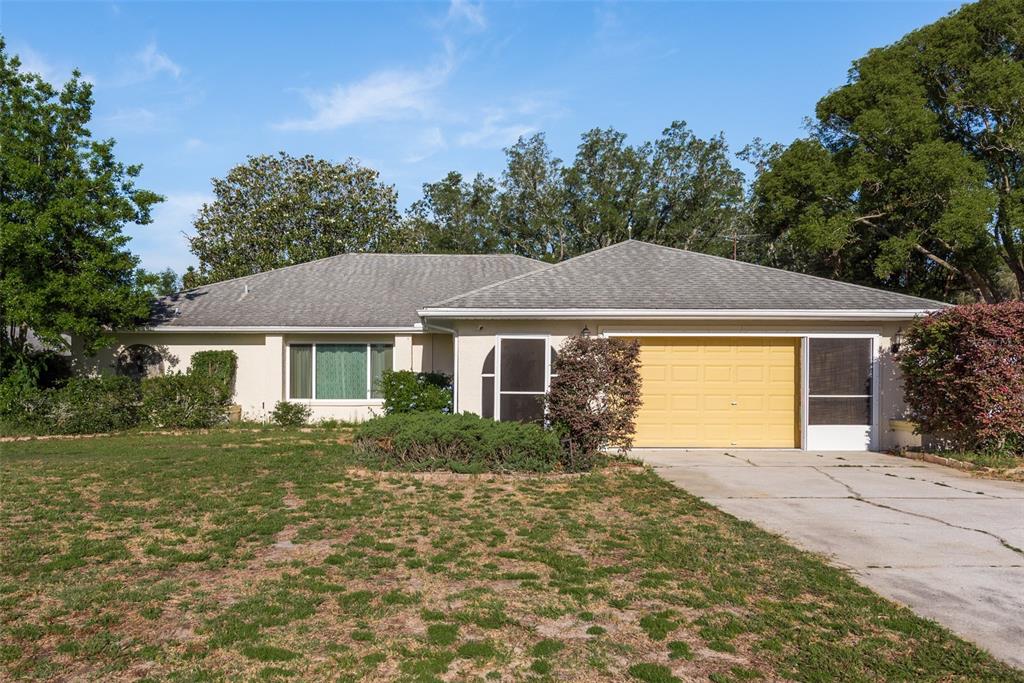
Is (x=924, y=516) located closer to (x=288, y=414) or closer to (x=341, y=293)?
(x=288, y=414)

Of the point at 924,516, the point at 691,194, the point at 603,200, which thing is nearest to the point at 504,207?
the point at 603,200

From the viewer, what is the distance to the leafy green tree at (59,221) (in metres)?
13.4

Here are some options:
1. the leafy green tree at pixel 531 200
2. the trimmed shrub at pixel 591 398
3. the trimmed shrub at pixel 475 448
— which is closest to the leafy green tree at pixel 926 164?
the leafy green tree at pixel 531 200

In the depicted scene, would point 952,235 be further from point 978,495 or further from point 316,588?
point 316,588

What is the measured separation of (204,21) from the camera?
11.4 meters

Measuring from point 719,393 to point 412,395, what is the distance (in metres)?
6.18

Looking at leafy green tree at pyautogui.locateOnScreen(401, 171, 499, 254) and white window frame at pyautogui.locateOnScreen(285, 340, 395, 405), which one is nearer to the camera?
white window frame at pyautogui.locateOnScreen(285, 340, 395, 405)

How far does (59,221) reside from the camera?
545 inches

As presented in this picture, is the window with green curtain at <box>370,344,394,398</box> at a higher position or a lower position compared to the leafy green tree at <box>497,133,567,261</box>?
lower

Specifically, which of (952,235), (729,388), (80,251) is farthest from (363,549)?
(952,235)

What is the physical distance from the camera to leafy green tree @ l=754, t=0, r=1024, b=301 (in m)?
20.3

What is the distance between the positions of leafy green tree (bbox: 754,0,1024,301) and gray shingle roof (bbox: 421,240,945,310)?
10.8 metres

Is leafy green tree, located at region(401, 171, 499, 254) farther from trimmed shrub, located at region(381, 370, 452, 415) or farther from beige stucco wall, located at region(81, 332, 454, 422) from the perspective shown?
trimmed shrub, located at region(381, 370, 452, 415)

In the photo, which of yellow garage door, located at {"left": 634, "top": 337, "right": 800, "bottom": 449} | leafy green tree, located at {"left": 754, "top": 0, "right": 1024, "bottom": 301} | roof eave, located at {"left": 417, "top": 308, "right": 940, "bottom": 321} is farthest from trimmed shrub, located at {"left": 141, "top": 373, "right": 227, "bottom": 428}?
leafy green tree, located at {"left": 754, "top": 0, "right": 1024, "bottom": 301}
